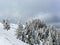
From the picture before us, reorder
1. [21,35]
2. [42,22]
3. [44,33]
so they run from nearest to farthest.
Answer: [21,35], [44,33], [42,22]

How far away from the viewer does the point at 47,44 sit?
91500mm

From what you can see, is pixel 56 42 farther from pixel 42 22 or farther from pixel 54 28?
pixel 42 22

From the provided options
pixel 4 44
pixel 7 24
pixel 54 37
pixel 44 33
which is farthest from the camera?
pixel 44 33

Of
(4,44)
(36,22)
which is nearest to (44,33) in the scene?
(36,22)

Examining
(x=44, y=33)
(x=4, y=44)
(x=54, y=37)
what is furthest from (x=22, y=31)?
(x=44, y=33)

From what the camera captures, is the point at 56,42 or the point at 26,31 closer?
the point at 26,31

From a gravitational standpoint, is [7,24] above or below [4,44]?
below

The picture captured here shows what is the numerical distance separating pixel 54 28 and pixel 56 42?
1099 centimetres

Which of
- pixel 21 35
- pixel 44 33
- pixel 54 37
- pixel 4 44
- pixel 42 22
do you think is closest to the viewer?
pixel 4 44

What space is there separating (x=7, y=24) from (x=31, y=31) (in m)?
25.7

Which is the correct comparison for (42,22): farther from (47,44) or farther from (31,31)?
(31,31)

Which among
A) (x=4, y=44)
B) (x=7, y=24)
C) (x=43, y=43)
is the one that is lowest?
(x=43, y=43)

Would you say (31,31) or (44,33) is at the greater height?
(31,31)

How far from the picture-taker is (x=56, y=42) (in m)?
91.9
